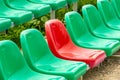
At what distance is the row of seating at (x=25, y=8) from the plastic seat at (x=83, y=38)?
1.85ft

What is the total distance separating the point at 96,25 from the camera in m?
4.28

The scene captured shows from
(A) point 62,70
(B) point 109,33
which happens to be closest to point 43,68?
(A) point 62,70

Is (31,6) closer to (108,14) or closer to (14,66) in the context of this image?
(108,14)

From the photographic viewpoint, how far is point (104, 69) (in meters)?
3.72

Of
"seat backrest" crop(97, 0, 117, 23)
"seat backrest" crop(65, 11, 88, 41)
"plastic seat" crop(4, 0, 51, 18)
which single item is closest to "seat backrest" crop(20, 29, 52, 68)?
"seat backrest" crop(65, 11, 88, 41)

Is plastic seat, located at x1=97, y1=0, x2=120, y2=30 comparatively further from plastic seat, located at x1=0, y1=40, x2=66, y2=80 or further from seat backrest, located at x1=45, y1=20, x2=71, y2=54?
plastic seat, located at x1=0, y1=40, x2=66, y2=80

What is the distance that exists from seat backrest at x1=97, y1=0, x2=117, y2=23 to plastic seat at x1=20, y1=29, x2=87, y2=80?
4.96 feet

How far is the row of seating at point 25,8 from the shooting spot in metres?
3.95

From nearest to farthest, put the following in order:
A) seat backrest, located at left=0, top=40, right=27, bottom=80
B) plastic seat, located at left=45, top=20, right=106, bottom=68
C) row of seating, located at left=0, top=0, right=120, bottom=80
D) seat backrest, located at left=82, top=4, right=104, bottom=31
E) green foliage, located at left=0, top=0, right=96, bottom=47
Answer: seat backrest, located at left=0, top=40, right=27, bottom=80
row of seating, located at left=0, top=0, right=120, bottom=80
plastic seat, located at left=45, top=20, right=106, bottom=68
seat backrest, located at left=82, top=4, right=104, bottom=31
green foliage, located at left=0, top=0, right=96, bottom=47

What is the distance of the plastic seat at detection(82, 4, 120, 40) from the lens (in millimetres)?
4016

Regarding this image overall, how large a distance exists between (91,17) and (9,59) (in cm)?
171

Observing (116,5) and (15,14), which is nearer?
(15,14)

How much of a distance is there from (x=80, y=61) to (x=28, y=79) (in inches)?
25.4

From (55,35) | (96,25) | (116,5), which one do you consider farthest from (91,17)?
(116,5)
